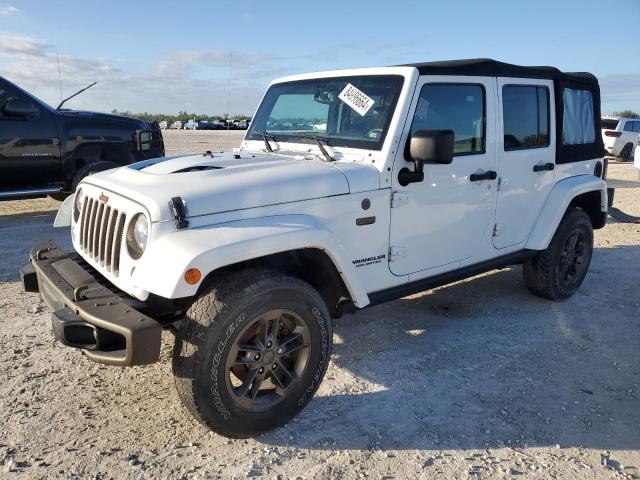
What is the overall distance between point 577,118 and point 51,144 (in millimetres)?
6527

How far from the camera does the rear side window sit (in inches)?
188

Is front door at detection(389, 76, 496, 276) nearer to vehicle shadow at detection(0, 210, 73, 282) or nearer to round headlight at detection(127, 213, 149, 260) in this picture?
round headlight at detection(127, 213, 149, 260)

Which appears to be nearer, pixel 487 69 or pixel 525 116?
pixel 487 69

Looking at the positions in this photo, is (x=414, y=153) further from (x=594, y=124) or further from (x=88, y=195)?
(x=594, y=124)

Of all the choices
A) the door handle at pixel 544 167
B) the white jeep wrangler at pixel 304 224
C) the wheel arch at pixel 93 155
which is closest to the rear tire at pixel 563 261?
the white jeep wrangler at pixel 304 224

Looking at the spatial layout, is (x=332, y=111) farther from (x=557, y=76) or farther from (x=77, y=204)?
(x=557, y=76)

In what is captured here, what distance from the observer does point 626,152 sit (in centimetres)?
1902

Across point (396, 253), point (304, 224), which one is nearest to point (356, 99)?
point (396, 253)

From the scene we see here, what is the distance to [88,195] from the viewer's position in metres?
3.31

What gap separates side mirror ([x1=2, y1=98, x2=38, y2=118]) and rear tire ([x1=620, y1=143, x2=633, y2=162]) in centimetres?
1873

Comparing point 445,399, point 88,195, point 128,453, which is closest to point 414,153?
point 445,399

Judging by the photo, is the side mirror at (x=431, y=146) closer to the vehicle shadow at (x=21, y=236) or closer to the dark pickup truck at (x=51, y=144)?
the vehicle shadow at (x=21, y=236)

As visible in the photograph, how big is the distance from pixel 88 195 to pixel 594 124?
15.0 feet

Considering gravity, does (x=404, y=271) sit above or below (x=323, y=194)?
below
